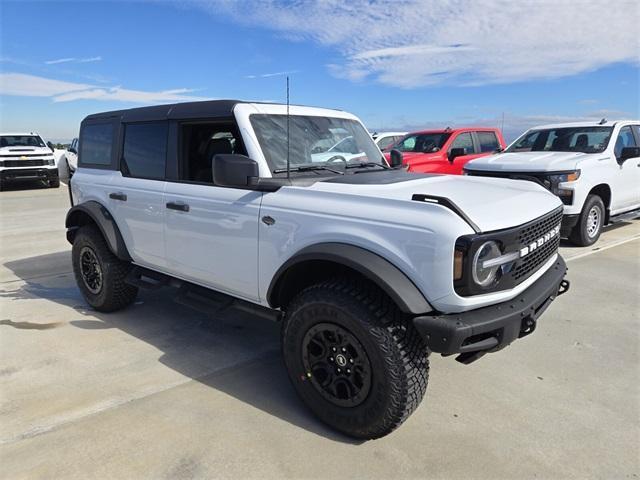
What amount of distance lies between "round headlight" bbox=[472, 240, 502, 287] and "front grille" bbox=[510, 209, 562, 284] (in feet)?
0.59

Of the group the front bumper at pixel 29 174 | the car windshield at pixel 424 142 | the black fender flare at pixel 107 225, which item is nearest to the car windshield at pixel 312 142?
the black fender flare at pixel 107 225

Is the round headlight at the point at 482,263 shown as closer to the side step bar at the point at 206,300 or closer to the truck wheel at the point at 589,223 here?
the side step bar at the point at 206,300

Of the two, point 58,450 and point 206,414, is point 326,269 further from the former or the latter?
point 58,450

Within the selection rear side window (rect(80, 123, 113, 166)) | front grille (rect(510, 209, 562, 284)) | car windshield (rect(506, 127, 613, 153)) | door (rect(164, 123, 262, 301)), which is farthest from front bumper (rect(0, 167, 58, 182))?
front grille (rect(510, 209, 562, 284))

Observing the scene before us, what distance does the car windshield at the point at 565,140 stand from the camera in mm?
7750

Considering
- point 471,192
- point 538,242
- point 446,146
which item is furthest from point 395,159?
point 446,146

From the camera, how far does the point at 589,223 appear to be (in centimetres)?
728

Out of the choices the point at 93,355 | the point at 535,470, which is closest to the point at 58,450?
the point at 93,355

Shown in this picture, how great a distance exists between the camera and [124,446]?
261 cm

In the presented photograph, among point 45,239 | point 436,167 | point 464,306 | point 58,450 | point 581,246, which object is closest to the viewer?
point 464,306

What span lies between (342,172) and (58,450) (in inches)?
94.9

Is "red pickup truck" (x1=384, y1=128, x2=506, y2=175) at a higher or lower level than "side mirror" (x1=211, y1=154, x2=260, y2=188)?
higher

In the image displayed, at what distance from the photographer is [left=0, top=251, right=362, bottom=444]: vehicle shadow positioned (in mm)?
3125

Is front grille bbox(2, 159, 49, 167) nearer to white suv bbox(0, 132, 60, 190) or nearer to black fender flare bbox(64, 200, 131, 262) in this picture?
white suv bbox(0, 132, 60, 190)
